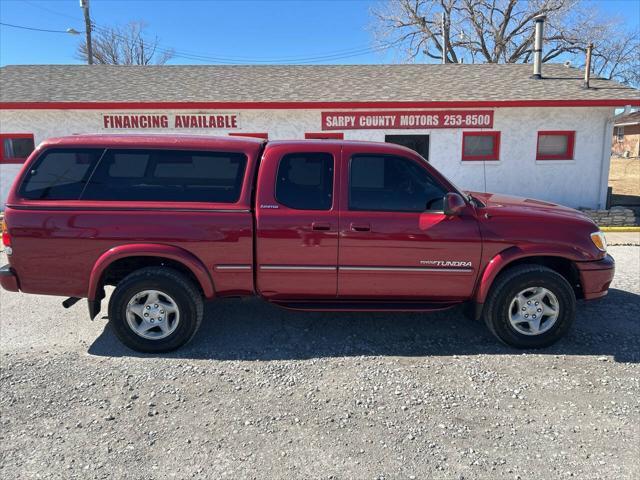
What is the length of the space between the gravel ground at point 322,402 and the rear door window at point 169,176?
54.8 inches

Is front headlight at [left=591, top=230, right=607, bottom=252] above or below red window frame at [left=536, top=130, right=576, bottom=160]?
below

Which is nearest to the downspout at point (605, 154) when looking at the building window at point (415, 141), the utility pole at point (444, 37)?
the building window at point (415, 141)

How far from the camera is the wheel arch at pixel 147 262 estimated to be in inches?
151

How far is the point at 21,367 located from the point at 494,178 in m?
10.8

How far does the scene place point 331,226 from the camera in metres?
3.92

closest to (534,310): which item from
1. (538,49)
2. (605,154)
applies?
(605,154)

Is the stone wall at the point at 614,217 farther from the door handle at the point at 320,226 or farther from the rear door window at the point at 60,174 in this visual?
the rear door window at the point at 60,174

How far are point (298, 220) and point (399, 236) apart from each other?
893mm

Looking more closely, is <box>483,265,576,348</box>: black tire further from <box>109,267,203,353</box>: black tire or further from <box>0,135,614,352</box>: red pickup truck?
<box>109,267,203,353</box>: black tire

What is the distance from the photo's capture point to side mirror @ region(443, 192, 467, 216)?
12.6 feet

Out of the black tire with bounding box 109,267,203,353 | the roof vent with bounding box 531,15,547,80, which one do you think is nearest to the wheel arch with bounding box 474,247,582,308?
the black tire with bounding box 109,267,203,353

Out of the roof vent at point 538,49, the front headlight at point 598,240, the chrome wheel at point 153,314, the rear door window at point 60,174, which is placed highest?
the roof vent at point 538,49

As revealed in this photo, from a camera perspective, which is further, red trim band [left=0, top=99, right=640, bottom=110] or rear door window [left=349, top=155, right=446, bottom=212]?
red trim band [left=0, top=99, right=640, bottom=110]

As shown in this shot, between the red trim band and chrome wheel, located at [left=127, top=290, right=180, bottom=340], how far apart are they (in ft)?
25.1
